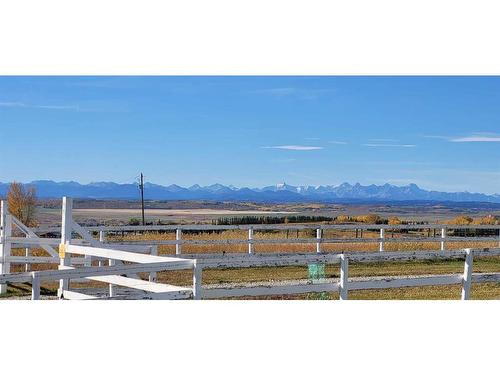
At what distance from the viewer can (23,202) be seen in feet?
113

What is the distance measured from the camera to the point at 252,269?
21172mm

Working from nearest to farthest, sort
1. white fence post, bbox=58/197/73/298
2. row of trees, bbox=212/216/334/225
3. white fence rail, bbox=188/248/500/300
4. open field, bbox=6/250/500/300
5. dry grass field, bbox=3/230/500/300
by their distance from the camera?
1. white fence rail, bbox=188/248/500/300
2. white fence post, bbox=58/197/73/298
3. open field, bbox=6/250/500/300
4. dry grass field, bbox=3/230/500/300
5. row of trees, bbox=212/216/334/225

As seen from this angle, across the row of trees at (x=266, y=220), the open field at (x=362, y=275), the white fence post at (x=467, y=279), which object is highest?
the row of trees at (x=266, y=220)

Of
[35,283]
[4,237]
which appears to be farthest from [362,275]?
[35,283]

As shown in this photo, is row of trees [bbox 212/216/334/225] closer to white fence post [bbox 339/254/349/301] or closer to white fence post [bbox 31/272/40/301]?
white fence post [bbox 339/254/349/301]

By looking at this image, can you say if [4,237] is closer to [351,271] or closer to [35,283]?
[351,271]

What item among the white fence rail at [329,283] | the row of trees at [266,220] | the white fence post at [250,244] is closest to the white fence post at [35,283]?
the white fence rail at [329,283]

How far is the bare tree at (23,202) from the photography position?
1339 inches

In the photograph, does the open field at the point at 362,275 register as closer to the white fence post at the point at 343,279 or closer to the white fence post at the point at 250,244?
the white fence post at the point at 250,244

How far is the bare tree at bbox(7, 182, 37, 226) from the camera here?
1339 inches

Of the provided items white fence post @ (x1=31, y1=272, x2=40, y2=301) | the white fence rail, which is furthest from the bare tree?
white fence post @ (x1=31, y1=272, x2=40, y2=301)

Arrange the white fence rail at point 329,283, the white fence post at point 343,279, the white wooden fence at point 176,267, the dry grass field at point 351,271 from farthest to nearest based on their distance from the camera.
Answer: the dry grass field at point 351,271 → the white fence post at point 343,279 → the white fence rail at point 329,283 → the white wooden fence at point 176,267
